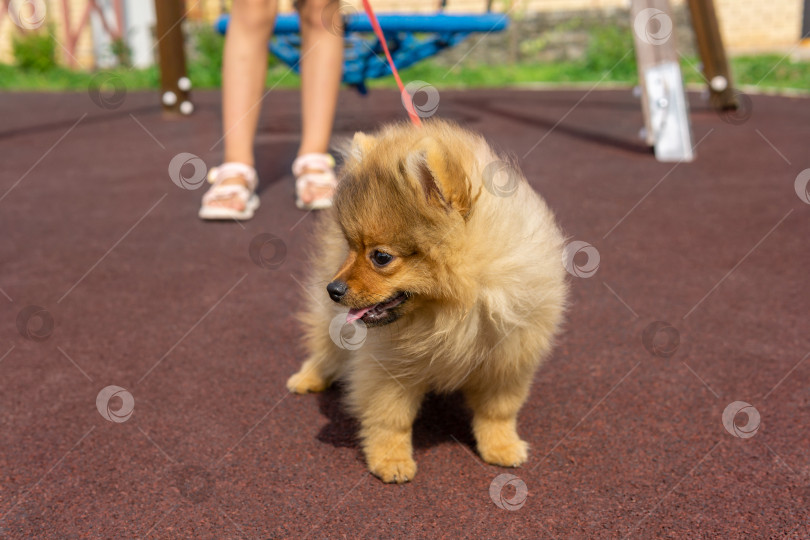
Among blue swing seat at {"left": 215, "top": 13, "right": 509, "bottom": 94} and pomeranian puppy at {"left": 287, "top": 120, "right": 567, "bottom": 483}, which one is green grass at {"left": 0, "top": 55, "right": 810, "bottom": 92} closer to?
blue swing seat at {"left": 215, "top": 13, "right": 509, "bottom": 94}

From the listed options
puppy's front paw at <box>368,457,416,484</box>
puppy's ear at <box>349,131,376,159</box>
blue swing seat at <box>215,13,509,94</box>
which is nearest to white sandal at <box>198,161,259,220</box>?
blue swing seat at <box>215,13,509,94</box>

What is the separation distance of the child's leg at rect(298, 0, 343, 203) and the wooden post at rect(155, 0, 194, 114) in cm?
295

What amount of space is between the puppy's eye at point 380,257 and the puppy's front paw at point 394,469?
0.68 meters

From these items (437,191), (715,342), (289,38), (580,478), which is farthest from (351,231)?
(289,38)

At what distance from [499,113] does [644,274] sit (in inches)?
204

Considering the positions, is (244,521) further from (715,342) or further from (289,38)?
(289,38)

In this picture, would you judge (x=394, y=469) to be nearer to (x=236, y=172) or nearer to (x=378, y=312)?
(x=378, y=312)

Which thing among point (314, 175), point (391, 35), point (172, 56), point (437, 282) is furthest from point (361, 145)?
point (172, 56)

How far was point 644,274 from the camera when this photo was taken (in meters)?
4.06

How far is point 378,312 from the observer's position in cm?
210

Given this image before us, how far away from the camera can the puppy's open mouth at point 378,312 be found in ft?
6.88

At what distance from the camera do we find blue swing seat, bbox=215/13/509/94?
659cm

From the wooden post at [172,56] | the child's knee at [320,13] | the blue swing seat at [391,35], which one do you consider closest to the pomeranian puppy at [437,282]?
the child's knee at [320,13]

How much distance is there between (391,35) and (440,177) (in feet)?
17.7
